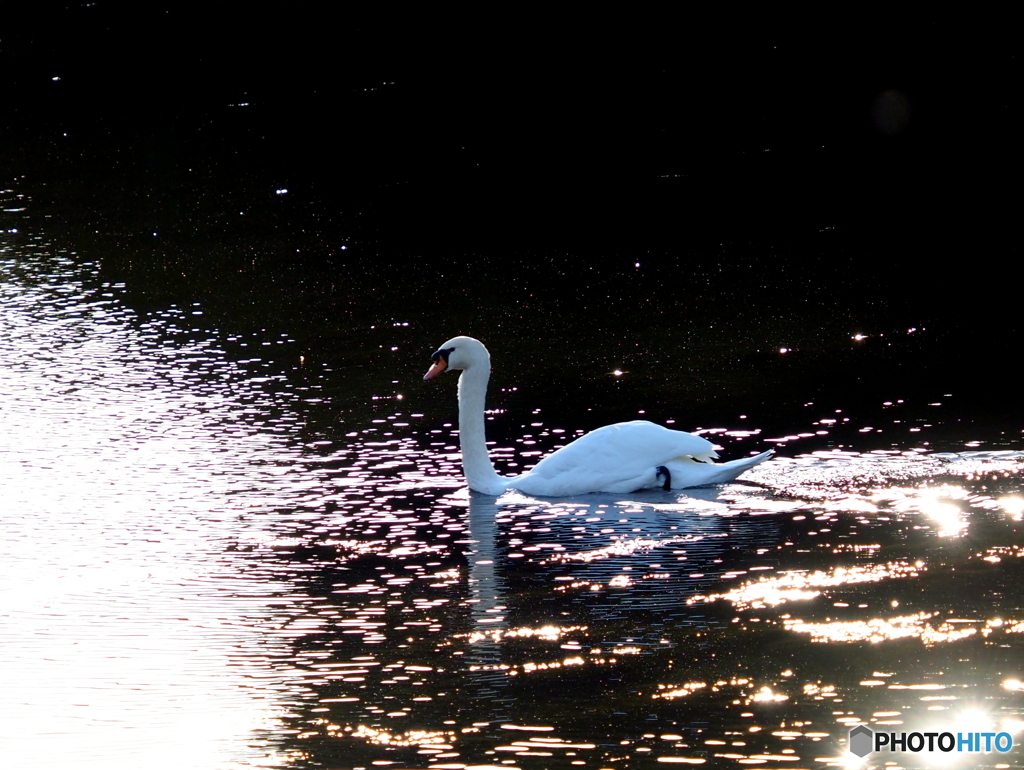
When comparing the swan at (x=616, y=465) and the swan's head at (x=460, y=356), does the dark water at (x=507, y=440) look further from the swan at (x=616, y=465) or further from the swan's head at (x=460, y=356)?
the swan's head at (x=460, y=356)

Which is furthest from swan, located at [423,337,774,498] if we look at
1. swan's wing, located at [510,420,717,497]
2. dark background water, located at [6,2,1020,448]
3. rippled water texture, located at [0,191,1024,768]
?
dark background water, located at [6,2,1020,448]

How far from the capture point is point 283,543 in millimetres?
9523

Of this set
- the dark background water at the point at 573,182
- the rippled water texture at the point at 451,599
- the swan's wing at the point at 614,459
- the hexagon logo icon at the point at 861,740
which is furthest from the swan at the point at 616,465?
the hexagon logo icon at the point at 861,740

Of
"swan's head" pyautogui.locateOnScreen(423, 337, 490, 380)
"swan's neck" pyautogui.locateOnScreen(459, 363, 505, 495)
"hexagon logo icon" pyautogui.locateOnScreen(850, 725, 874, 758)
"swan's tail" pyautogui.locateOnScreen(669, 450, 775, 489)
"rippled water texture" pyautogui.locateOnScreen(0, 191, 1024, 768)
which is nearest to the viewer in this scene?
"hexagon logo icon" pyautogui.locateOnScreen(850, 725, 874, 758)

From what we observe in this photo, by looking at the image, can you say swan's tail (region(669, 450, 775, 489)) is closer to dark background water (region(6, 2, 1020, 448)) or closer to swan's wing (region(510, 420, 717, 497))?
swan's wing (region(510, 420, 717, 497))

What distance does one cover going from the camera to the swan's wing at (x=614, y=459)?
1032 centimetres

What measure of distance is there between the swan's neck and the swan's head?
21 centimetres

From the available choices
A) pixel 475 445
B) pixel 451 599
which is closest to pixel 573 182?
pixel 475 445

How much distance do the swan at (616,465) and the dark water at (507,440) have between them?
149 mm

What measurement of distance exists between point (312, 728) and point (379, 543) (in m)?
2.44

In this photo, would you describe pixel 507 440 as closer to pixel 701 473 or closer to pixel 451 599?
pixel 701 473

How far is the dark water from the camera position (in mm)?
7320

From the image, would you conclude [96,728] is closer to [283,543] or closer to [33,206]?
[283,543]

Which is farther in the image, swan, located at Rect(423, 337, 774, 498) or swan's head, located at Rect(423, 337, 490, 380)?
swan's head, located at Rect(423, 337, 490, 380)
